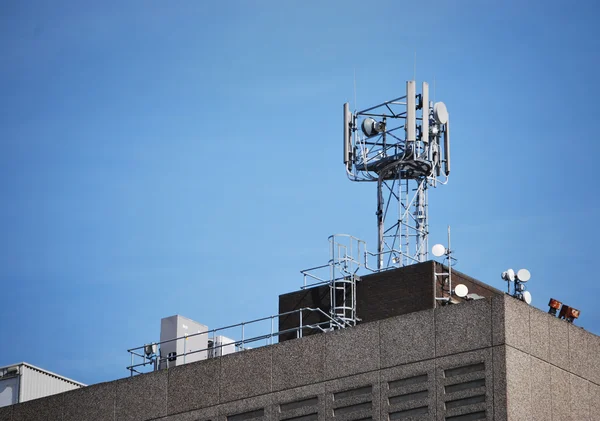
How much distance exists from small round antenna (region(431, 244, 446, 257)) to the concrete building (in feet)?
2.69

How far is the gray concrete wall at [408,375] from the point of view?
5278cm

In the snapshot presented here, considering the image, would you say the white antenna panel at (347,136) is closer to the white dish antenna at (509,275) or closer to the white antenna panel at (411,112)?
the white antenna panel at (411,112)

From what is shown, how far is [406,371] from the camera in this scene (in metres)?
54.8

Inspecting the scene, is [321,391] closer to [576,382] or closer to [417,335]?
[417,335]

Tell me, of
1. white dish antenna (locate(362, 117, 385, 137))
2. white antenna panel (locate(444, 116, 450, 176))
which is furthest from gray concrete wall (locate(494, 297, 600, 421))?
white dish antenna (locate(362, 117, 385, 137))

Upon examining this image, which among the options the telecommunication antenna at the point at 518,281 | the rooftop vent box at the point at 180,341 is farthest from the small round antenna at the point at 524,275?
the rooftop vent box at the point at 180,341

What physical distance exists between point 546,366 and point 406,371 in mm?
5304

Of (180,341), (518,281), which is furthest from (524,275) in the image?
(180,341)

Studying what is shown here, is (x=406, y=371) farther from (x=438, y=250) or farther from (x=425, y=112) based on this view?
(x=425, y=112)

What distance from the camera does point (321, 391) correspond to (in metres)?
57.1

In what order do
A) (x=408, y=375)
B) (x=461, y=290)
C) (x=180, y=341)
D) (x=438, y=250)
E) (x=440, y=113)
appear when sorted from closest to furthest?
(x=408, y=375) < (x=461, y=290) < (x=438, y=250) < (x=180, y=341) < (x=440, y=113)

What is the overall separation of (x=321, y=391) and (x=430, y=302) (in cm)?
615

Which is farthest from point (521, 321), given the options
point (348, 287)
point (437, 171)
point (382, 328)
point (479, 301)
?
point (437, 171)

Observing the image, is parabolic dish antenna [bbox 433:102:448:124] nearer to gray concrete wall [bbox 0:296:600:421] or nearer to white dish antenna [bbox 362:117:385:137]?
white dish antenna [bbox 362:117:385:137]
